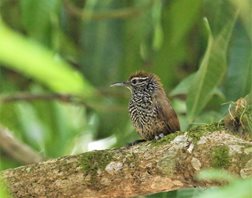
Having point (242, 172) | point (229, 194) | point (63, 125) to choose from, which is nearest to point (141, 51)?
point (63, 125)

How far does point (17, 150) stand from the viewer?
511 cm

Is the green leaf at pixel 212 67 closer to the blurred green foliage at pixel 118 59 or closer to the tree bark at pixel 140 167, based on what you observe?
the blurred green foliage at pixel 118 59

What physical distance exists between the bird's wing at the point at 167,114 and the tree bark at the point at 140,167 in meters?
0.87

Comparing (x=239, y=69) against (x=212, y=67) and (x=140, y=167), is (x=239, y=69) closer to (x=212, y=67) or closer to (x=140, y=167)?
(x=212, y=67)

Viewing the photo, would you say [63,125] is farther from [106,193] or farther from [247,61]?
[106,193]

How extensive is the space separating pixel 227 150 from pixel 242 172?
133 mm

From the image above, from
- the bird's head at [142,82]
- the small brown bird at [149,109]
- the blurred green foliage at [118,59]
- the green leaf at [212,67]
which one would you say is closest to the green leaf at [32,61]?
the small brown bird at [149,109]

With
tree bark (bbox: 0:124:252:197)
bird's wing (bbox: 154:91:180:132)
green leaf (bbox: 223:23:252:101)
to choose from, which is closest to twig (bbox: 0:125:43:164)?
bird's wing (bbox: 154:91:180:132)

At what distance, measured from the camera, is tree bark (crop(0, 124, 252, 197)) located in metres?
2.95

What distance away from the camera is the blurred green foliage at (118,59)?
421 cm

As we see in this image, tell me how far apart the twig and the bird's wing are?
1.10m

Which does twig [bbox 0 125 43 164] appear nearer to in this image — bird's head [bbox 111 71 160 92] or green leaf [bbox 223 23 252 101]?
bird's head [bbox 111 71 160 92]

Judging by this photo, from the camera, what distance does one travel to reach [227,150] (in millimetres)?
2928

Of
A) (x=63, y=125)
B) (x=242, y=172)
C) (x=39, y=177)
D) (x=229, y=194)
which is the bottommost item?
(x=229, y=194)
